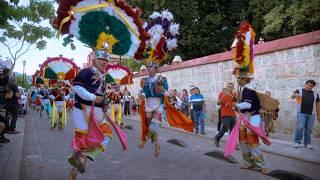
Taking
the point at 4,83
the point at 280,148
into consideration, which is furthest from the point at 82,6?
the point at 280,148

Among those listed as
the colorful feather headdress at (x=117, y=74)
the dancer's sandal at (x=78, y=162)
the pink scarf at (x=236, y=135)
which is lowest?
the dancer's sandal at (x=78, y=162)

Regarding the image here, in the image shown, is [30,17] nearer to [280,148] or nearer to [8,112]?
[8,112]

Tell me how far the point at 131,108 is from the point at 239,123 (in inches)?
858

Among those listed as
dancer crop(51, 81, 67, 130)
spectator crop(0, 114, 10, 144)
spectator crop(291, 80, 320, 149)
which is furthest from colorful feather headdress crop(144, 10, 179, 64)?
dancer crop(51, 81, 67, 130)

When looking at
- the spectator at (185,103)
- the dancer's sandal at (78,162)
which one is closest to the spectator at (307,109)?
the dancer's sandal at (78,162)

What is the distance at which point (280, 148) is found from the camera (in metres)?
11.1

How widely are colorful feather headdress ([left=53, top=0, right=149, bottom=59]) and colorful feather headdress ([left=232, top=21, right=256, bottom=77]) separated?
2.07 meters

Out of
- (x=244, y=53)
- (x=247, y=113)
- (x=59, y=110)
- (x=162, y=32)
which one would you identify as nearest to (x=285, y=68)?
(x=162, y=32)

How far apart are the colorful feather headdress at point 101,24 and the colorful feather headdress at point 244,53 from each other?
207cm

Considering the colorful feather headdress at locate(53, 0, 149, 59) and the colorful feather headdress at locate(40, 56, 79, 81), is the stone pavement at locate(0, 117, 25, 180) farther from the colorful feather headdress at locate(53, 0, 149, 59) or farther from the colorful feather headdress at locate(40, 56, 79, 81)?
the colorful feather headdress at locate(40, 56, 79, 81)

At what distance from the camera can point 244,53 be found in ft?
25.8

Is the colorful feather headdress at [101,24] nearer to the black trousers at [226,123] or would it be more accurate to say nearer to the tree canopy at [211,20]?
the black trousers at [226,123]

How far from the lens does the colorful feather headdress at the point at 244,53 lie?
7.84 metres

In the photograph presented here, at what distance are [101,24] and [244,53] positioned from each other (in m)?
2.90
